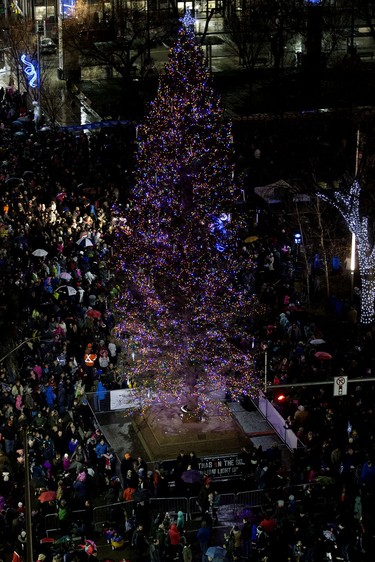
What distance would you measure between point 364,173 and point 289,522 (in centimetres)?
2050

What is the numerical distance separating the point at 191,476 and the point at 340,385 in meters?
4.15

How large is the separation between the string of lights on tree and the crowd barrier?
36.7ft

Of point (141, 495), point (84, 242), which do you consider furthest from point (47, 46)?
point (141, 495)

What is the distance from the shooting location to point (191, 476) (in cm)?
2745

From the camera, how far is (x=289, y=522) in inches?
994

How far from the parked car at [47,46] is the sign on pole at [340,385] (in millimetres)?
47531

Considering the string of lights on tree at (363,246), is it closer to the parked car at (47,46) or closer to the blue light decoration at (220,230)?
the blue light decoration at (220,230)

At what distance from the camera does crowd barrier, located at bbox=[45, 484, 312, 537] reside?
2658 cm

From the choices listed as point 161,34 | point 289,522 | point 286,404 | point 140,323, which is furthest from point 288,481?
point 161,34

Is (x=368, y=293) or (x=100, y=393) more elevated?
(x=368, y=293)

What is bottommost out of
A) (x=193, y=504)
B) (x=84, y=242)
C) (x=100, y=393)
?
(x=193, y=504)

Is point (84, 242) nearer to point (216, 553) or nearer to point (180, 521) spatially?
point (180, 521)

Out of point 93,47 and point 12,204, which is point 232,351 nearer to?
point 12,204

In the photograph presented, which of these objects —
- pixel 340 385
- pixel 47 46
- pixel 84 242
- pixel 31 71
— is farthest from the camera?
pixel 47 46
